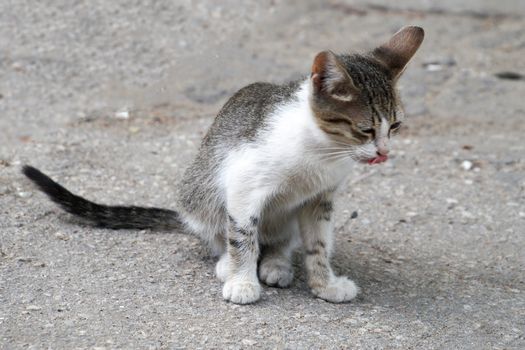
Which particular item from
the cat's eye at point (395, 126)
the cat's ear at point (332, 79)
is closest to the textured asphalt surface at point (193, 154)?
the cat's eye at point (395, 126)

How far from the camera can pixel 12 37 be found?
322 inches

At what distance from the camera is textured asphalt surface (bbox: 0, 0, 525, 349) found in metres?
4.02

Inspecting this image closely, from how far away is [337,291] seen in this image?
4355mm

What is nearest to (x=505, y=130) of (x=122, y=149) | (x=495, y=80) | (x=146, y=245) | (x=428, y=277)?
(x=495, y=80)

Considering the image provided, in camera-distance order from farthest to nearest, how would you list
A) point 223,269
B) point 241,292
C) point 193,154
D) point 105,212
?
point 193,154 → point 105,212 → point 223,269 → point 241,292

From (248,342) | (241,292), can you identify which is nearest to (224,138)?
(241,292)

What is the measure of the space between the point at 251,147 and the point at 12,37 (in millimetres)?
4808

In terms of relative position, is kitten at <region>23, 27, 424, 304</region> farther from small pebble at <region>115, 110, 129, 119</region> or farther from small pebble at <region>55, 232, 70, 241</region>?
small pebble at <region>115, 110, 129, 119</region>

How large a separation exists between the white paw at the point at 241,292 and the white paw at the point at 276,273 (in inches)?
10.5

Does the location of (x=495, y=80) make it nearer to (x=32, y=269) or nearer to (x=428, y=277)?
(x=428, y=277)

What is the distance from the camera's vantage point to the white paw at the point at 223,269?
14.4ft

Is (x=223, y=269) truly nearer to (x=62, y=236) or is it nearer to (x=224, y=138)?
(x=224, y=138)

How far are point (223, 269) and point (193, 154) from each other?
222 centimetres

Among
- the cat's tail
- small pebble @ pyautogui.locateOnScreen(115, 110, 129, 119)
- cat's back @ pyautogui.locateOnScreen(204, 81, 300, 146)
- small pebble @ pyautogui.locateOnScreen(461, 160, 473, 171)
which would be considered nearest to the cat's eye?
cat's back @ pyautogui.locateOnScreen(204, 81, 300, 146)
